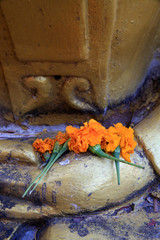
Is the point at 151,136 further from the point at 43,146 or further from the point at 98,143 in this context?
the point at 43,146

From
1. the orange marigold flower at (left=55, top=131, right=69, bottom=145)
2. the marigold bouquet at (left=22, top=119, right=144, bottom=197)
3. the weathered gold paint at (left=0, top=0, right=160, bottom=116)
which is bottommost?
the marigold bouquet at (left=22, top=119, right=144, bottom=197)

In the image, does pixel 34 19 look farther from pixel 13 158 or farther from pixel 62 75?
pixel 13 158

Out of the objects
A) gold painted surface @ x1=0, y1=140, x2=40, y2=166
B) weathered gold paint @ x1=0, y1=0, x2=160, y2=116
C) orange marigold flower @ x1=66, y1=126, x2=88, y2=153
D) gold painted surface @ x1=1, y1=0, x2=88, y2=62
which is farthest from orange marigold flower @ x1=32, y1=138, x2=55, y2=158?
gold painted surface @ x1=1, y1=0, x2=88, y2=62

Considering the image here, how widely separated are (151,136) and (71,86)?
0.51m

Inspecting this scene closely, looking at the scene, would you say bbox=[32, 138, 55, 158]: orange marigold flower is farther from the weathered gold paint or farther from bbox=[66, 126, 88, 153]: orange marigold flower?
the weathered gold paint

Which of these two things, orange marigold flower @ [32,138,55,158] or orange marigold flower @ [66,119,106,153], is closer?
orange marigold flower @ [66,119,106,153]

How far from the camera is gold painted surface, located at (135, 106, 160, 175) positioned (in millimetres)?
1160

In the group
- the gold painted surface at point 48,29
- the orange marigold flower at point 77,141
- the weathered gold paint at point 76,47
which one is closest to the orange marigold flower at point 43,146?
the orange marigold flower at point 77,141

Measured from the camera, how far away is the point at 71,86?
129 centimetres

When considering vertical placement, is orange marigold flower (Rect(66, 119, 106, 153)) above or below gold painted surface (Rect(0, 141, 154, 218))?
above

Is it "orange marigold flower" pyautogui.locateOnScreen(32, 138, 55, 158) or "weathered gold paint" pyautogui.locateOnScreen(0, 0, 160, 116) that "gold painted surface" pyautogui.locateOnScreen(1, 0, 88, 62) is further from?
"orange marigold flower" pyautogui.locateOnScreen(32, 138, 55, 158)

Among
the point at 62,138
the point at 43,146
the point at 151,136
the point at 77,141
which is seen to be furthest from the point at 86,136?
the point at 151,136

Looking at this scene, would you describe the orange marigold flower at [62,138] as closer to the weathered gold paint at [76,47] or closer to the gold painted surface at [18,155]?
the gold painted surface at [18,155]

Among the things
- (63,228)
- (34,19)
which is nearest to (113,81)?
(34,19)
